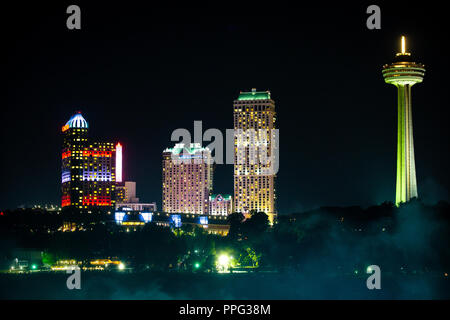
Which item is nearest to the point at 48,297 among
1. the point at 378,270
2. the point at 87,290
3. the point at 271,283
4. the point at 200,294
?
the point at 87,290

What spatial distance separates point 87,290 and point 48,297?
8.27 metres
